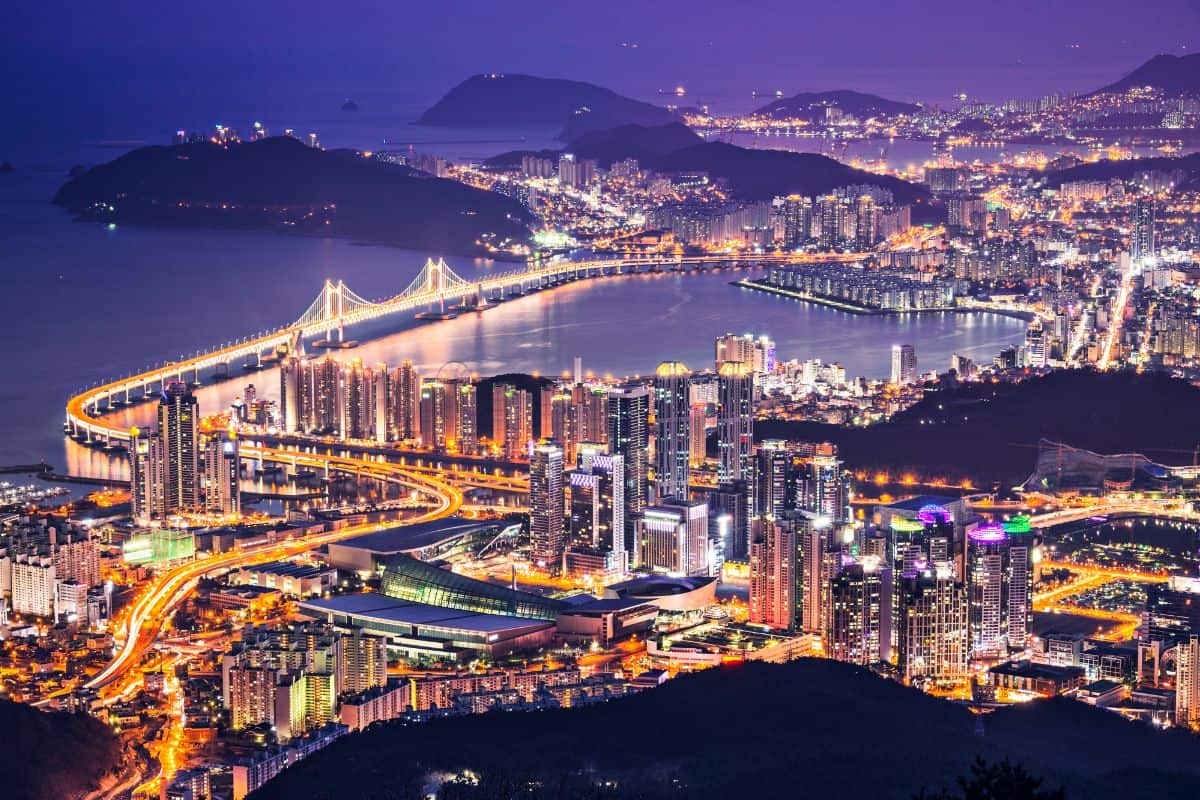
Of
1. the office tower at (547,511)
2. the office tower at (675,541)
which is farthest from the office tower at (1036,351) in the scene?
the office tower at (547,511)

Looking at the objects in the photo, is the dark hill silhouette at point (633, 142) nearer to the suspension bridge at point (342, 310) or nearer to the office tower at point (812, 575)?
the suspension bridge at point (342, 310)

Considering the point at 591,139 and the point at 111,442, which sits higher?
the point at 591,139

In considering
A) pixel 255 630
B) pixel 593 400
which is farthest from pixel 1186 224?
pixel 255 630

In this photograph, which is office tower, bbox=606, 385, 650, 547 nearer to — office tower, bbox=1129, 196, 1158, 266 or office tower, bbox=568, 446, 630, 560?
office tower, bbox=568, 446, 630, 560

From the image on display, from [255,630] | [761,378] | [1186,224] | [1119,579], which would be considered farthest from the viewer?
[1186,224]

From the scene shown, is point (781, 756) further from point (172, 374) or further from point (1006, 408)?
point (172, 374)

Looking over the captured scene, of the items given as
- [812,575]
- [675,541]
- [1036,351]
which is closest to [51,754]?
[812,575]
